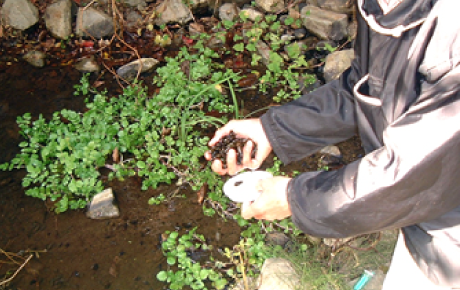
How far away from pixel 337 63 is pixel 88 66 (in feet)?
8.47

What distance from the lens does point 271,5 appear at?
470 cm

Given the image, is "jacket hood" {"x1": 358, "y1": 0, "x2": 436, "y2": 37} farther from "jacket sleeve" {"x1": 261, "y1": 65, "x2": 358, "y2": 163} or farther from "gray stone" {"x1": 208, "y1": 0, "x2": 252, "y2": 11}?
"gray stone" {"x1": 208, "y1": 0, "x2": 252, "y2": 11}

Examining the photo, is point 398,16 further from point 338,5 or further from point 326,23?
point 338,5

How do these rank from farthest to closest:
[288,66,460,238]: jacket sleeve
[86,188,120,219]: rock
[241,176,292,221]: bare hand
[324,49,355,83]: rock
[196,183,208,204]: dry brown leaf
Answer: [324,49,355,83]: rock → [196,183,208,204]: dry brown leaf → [86,188,120,219]: rock → [241,176,292,221]: bare hand → [288,66,460,238]: jacket sleeve

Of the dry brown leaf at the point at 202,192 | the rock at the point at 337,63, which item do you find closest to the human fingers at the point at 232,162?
the dry brown leaf at the point at 202,192

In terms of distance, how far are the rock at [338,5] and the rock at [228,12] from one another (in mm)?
1002

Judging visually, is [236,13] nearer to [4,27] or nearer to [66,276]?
[4,27]

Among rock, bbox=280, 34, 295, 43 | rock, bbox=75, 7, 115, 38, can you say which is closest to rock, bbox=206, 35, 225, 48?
rock, bbox=280, 34, 295, 43

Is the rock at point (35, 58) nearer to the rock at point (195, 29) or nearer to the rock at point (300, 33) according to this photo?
the rock at point (195, 29)

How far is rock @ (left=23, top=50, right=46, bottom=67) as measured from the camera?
14.1ft

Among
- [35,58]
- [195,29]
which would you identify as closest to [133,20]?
[195,29]

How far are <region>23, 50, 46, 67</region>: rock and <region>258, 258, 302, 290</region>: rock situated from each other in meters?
3.27

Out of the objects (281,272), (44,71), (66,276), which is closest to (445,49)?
(281,272)

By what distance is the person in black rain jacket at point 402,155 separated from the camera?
54.0 inches
